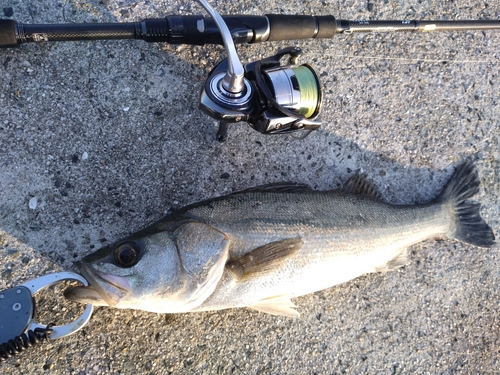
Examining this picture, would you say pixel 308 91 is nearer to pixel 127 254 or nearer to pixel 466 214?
pixel 127 254

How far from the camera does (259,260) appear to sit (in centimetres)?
204

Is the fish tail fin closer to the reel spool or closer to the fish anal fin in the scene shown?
the fish anal fin

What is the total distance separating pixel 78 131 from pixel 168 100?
0.59m

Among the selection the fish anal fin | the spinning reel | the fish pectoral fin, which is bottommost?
the fish pectoral fin

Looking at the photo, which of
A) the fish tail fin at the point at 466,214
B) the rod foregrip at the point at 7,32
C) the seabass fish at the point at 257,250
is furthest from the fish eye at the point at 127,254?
the fish tail fin at the point at 466,214

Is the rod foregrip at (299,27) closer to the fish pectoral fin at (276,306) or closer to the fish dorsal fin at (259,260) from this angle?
the fish dorsal fin at (259,260)

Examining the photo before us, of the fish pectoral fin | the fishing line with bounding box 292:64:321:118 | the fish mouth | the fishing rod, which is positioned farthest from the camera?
the fish pectoral fin

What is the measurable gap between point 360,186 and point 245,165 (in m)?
0.78

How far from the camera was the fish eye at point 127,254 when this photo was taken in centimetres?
188

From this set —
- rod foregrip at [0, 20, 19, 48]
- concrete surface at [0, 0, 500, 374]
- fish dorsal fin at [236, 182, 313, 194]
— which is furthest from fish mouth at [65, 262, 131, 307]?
rod foregrip at [0, 20, 19, 48]

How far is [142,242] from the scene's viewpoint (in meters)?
1.93

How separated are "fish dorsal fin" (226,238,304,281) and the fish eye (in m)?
0.48

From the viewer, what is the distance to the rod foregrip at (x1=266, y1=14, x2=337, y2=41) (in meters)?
2.35

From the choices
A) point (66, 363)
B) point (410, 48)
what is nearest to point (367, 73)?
point (410, 48)
